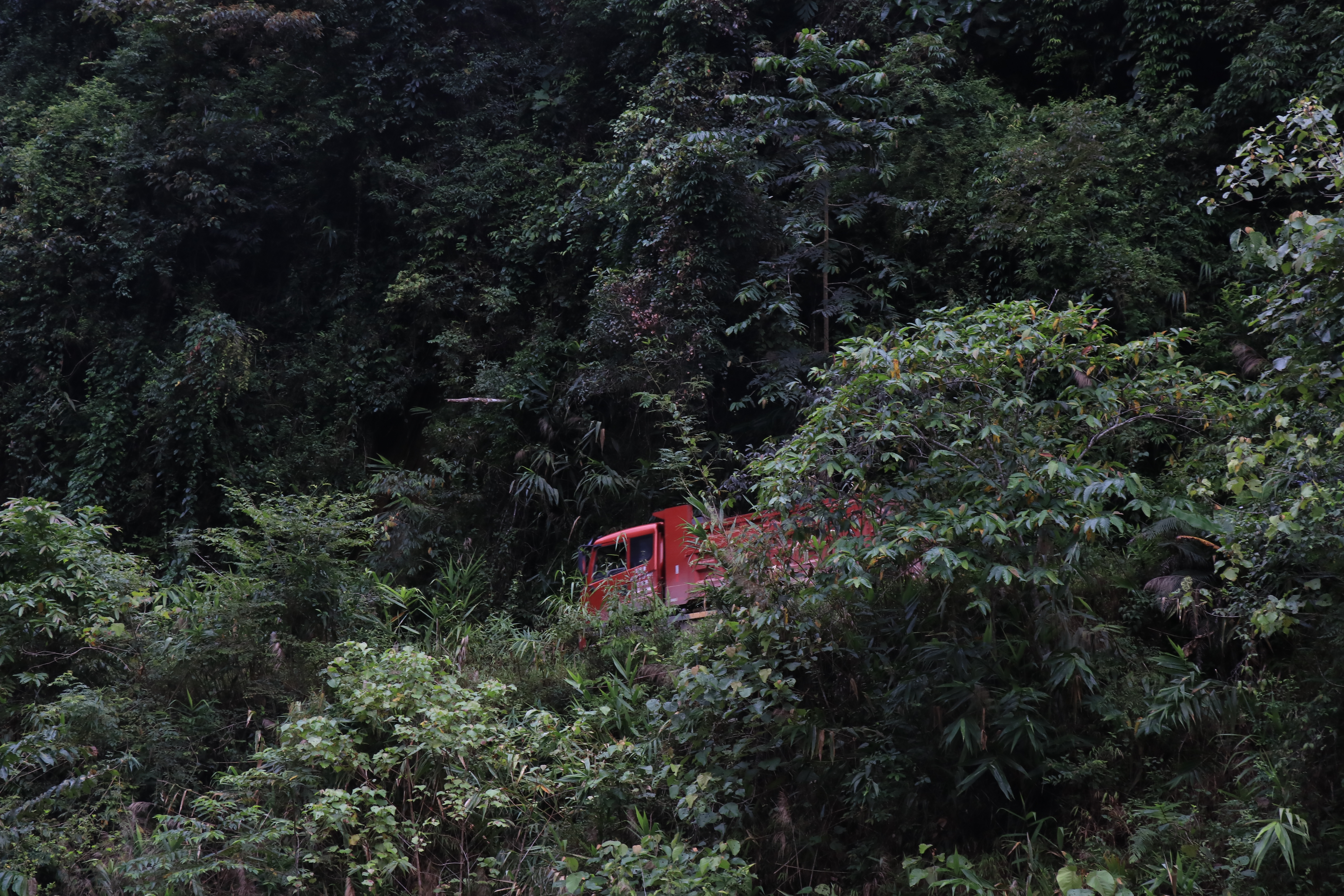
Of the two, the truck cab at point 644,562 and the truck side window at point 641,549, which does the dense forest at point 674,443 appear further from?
the truck side window at point 641,549

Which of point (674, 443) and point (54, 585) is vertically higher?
point (674, 443)

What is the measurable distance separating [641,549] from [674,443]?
1698 mm

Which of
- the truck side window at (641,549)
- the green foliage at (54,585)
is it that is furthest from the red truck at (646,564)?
the green foliage at (54,585)

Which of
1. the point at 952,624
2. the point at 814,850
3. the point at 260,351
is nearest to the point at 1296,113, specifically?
the point at 952,624

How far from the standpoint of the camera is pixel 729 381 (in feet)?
33.4

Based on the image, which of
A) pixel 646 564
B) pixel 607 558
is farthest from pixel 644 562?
pixel 607 558

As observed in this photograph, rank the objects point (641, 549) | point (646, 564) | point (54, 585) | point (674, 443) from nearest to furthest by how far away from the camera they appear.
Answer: point (54, 585)
point (646, 564)
point (641, 549)
point (674, 443)

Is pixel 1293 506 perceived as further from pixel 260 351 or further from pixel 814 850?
pixel 260 351

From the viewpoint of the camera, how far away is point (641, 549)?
28.1 feet

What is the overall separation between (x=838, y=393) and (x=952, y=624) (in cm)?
138

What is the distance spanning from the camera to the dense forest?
463 centimetres

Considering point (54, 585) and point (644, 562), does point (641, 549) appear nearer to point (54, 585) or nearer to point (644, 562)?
point (644, 562)

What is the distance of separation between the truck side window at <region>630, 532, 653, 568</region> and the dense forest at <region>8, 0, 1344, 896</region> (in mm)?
614

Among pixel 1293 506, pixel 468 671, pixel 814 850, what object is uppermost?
pixel 1293 506
